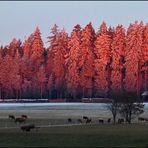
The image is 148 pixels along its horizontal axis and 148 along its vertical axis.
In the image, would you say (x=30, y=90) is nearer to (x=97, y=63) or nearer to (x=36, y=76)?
(x=36, y=76)

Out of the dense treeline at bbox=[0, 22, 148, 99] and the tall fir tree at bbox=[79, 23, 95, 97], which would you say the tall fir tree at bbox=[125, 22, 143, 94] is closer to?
the dense treeline at bbox=[0, 22, 148, 99]

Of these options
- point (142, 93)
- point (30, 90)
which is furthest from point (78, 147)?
point (30, 90)

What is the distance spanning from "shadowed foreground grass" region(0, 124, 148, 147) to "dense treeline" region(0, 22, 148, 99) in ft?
212

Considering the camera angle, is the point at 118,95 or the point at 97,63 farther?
the point at 97,63

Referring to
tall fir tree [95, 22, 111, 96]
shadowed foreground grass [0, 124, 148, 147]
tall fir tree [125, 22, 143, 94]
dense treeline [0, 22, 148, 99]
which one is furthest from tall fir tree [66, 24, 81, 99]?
shadowed foreground grass [0, 124, 148, 147]

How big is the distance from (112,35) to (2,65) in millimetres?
22069

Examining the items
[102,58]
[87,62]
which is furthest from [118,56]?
[87,62]

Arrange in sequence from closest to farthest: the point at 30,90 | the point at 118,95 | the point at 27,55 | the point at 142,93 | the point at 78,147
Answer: the point at 78,147
the point at 118,95
the point at 142,93
the point at 30,90
the point at 27,55

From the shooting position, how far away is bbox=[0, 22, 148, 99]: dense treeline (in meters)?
115

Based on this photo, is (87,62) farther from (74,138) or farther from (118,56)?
(74,138)

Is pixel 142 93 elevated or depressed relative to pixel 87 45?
depressed

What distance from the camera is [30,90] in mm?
120062

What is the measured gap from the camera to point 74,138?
138ft

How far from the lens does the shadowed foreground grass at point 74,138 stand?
38625mm
